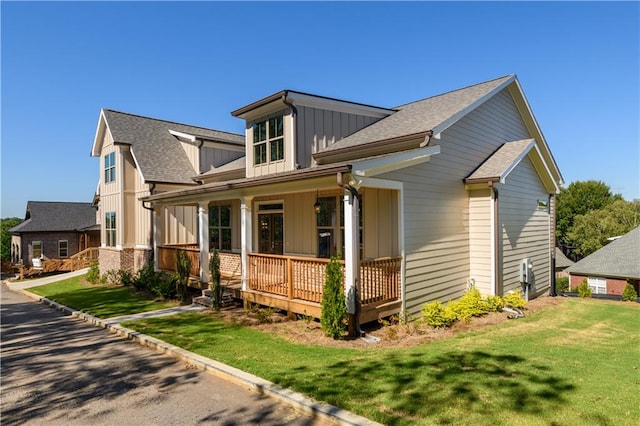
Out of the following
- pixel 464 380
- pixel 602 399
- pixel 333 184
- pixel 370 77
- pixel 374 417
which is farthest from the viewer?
pixel 370 77

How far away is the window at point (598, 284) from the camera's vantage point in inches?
925

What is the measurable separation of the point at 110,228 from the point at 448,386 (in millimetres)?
18518

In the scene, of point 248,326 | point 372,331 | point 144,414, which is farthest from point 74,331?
point 372,331

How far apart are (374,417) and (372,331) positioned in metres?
4.16

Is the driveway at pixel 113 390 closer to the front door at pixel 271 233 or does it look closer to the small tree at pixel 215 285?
the small tree at pixel 215 285

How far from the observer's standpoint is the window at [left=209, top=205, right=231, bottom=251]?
1602cm

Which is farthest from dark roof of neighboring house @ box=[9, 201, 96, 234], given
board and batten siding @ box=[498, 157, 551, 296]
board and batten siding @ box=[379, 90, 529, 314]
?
board and batten siding @ box=[498, 157, 551, 296]

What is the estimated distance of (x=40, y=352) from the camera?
24.0 feet

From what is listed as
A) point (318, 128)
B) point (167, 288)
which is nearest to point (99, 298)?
point (167, 288)

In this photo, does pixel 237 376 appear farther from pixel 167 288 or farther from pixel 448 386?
pixel 167 288

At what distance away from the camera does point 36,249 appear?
95.9ft

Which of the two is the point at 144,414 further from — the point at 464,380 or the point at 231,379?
the point at 464,380

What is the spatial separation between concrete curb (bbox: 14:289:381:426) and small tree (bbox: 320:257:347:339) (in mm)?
2355

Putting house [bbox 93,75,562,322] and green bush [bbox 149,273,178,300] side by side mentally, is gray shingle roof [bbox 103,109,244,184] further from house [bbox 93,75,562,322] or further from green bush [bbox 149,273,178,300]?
green bush [bbox 149,273,178,300]
